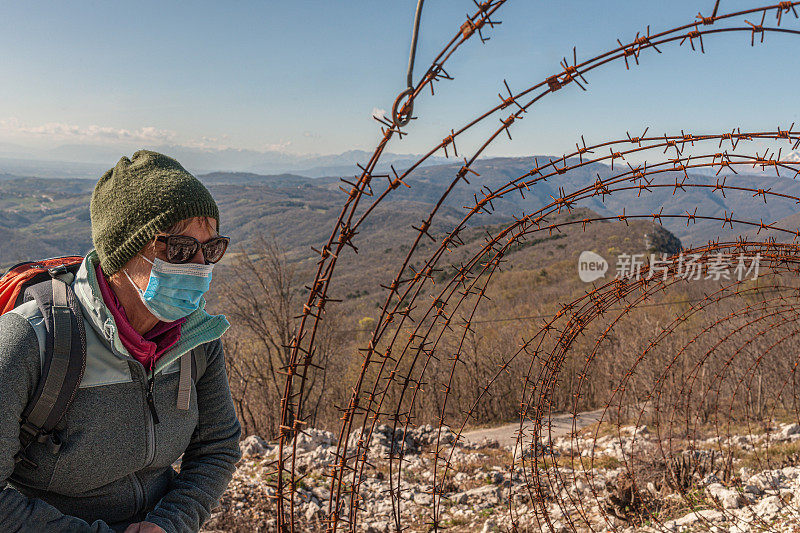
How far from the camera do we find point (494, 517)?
6109mm

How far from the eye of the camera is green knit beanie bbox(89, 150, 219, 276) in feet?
5.19

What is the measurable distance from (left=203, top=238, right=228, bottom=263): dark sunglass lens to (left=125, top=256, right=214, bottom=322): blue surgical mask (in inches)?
1.5

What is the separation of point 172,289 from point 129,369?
29 cm

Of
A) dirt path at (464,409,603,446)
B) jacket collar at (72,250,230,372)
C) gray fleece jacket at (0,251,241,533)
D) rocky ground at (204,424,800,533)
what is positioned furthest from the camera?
dirt path at (464,409,603,446)

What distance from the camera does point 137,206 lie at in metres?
1.58

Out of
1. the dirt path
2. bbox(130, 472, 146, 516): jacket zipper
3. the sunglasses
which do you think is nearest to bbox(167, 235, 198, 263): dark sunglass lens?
the sunglasses

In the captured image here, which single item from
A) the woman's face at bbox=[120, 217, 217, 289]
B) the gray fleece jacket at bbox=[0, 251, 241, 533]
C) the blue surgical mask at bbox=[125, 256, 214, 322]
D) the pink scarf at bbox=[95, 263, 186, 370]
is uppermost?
the woman's face at bbox=[120, 217, 217, 289]

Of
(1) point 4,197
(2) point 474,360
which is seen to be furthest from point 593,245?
(1) point 4,197

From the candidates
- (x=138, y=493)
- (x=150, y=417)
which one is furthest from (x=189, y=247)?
(x=138, y=493)

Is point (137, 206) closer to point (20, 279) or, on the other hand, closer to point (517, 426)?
point (20, 279)

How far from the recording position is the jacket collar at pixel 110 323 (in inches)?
60.6

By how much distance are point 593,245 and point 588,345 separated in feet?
113

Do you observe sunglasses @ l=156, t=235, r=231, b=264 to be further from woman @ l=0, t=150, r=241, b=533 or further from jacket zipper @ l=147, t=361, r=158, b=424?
jacket zipper @ l=147, t=361, r=158, b=424

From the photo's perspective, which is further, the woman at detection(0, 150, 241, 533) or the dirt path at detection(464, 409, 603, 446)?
the dirt path at detection(464, 409, 603, 446)
